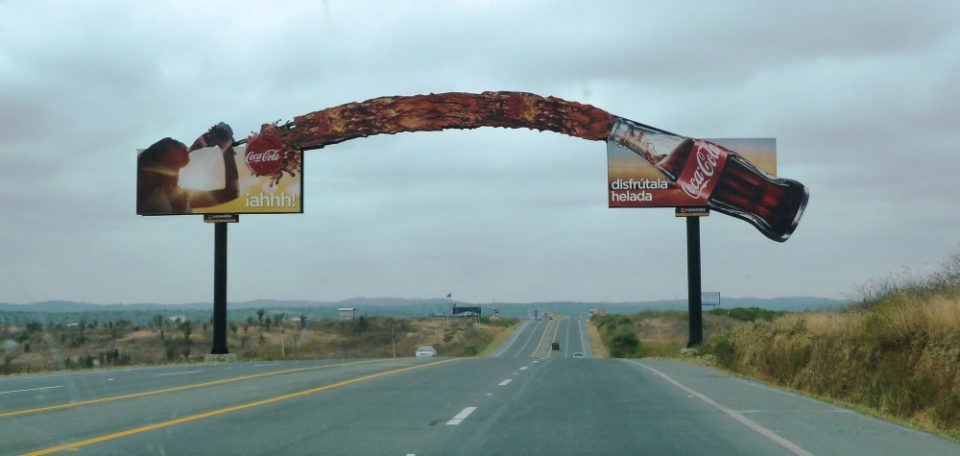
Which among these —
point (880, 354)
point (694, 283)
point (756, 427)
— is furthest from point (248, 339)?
point (756, 427)

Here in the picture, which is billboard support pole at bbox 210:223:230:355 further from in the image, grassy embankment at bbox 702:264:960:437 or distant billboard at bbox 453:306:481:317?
distant billboard at bbox 453:306:481:317

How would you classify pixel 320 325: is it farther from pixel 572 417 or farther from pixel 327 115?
pixel 572 417

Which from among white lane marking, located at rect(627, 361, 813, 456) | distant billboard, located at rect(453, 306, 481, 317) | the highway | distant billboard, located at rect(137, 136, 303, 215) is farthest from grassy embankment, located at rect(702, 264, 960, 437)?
distant billboard, located at rect(453, 306, 481, 317)

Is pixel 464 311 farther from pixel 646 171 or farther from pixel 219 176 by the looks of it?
pixel 646 171

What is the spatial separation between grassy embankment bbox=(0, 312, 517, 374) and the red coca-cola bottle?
2643 cm

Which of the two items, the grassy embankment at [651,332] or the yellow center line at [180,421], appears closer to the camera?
the yellow center line at [180,421]

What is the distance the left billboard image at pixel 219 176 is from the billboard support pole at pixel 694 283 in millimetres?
18152

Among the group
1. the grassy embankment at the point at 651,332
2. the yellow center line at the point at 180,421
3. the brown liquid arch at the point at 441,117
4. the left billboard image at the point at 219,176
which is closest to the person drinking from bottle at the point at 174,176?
the left billboard image at the point at 219,176

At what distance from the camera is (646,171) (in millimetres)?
42938

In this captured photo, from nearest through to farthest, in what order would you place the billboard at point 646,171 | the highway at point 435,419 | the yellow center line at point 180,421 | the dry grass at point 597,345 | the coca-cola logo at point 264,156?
the yellow center line at point 180,421 → the highway at point 435,419 → the billboard at point 646,171 → the coca-cola logo at point 264,156 → the dry grass at point 597,345

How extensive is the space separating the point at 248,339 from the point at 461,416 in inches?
3098

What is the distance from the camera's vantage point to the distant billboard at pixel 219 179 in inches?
1692

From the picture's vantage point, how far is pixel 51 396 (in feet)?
58.6

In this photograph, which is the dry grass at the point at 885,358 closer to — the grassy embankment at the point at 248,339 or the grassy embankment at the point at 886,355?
the grassy embankment at the point at 886,355
